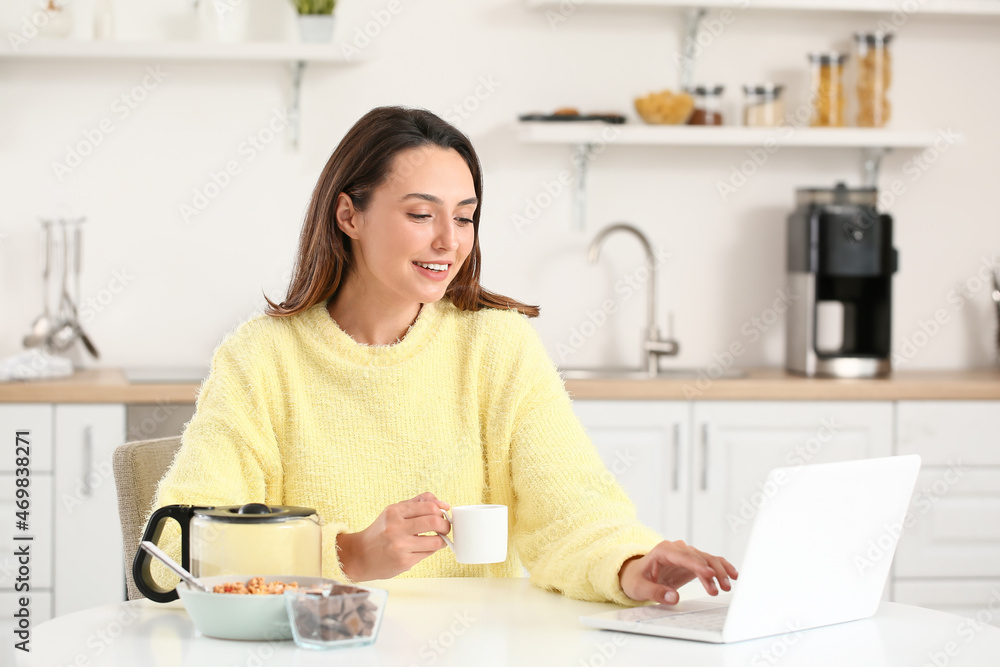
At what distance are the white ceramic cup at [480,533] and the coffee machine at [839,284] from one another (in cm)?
190

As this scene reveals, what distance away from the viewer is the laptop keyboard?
3.45ft

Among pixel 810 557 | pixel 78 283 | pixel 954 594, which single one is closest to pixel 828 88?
pixel 954 594

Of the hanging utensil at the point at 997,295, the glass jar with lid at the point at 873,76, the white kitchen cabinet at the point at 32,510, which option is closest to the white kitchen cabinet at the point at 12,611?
the white kitchen cabinet at the point at 32,510

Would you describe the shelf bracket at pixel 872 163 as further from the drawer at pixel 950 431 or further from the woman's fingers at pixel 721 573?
the woman's fingers at pixel 721 573

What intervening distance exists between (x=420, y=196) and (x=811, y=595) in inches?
28.9

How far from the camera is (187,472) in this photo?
1303 mm

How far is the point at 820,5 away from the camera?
2.90 metres

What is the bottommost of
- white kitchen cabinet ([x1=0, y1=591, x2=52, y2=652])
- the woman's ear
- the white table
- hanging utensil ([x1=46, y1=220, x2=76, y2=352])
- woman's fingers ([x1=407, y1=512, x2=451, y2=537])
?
white kitchen cabinet ([x1=0, y1=591, x2=52, y2=652])

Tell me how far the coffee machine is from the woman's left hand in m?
1.78

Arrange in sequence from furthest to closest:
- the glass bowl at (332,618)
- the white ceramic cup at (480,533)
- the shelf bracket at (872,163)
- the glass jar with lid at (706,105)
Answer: the shelf bracket at (872,163) → the glass jar with lid at (706,105) → the white ceramic cup at (480,533) → the glass bowl at (332,618)

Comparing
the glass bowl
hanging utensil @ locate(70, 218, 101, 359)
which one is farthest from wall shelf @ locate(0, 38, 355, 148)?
the glass bowl

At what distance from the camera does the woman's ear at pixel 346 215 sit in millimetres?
1544

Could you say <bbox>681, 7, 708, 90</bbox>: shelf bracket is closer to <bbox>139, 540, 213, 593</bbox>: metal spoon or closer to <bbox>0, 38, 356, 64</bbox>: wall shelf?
<bbox>0, 38, 356, 64</bbox>: wall shelf

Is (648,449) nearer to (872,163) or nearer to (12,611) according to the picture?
(872,163)
